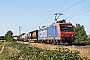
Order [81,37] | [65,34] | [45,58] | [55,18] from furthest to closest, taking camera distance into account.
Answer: [81,37]
[55,18]
[65,34]
[45,58]

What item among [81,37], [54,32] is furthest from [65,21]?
[81,37]

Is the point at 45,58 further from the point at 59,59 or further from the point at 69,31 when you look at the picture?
the point at 69,31

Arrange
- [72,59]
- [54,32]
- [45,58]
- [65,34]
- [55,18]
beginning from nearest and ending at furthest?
[72,59] < [45,58] < [65,34] < [54,32] < [55,18]

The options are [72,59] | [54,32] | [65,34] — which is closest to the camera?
[72,59]

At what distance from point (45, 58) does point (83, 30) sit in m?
87.2

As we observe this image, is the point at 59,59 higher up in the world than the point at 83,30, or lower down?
lower down

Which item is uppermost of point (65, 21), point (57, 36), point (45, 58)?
point (65, 21)

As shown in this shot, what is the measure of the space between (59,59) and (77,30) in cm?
8843

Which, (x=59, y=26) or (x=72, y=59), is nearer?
(x=72, y=59)

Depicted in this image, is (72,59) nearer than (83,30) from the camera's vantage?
Yes

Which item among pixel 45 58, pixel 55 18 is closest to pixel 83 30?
pixel 55 18

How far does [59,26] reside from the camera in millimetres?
34531

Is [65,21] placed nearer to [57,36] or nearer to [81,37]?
[57,36]

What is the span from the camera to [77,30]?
99312mm
